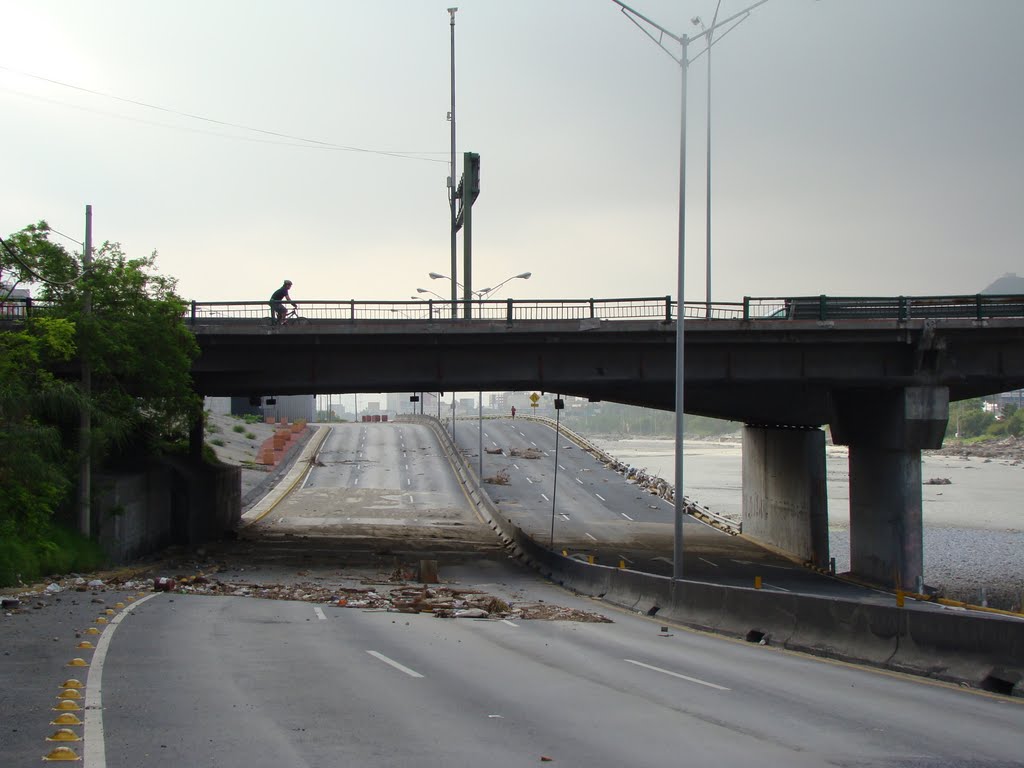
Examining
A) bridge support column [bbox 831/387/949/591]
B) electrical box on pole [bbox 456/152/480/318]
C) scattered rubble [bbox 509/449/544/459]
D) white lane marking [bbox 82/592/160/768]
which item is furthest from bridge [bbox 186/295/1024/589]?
scattered rubble [bbox 509/449/544/459]

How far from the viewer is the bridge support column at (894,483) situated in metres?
36.3

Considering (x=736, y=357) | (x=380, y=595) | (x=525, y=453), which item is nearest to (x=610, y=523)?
(x=736, y=357)

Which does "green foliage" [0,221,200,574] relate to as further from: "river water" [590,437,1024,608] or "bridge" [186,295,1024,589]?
"river water" [590,437,1024,608]

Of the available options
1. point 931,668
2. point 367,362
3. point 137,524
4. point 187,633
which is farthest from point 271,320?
point 931,668

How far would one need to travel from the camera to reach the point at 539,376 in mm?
37375

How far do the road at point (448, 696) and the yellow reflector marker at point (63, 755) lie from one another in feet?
0.48

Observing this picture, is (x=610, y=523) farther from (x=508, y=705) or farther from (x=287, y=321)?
(x=508, y=705)

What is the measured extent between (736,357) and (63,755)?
3136 centimetres

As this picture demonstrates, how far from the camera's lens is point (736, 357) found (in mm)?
37094

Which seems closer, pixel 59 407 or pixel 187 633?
pixel 187 633

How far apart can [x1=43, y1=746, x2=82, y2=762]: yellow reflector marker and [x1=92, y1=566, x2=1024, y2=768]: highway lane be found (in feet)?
0.97

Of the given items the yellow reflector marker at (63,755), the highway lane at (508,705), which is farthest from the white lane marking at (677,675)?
the yellow reflector marker at (63,755)

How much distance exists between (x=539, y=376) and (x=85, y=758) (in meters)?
29.5

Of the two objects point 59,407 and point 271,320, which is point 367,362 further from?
point 59,407
